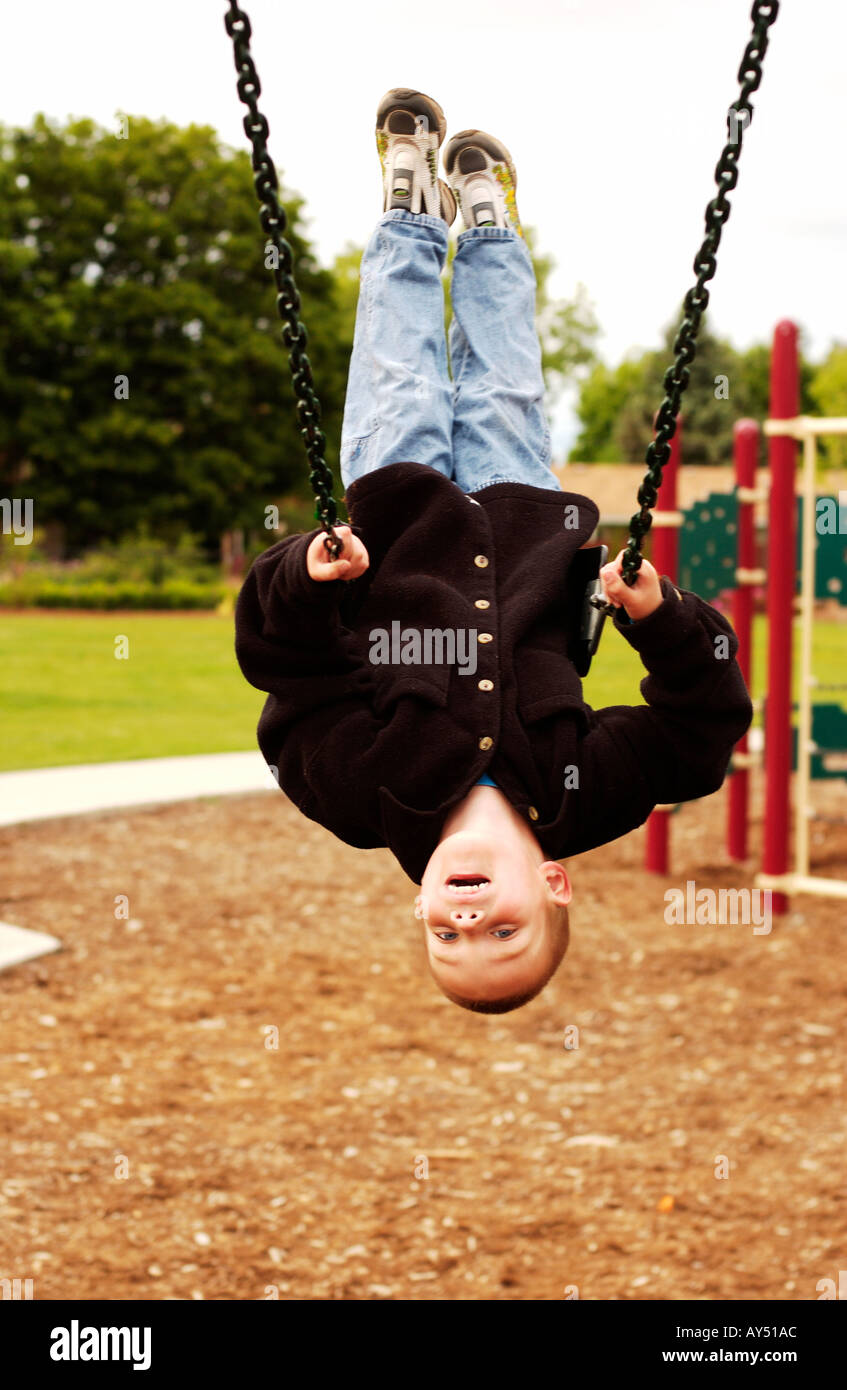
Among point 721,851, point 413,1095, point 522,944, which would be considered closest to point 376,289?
point 522,944

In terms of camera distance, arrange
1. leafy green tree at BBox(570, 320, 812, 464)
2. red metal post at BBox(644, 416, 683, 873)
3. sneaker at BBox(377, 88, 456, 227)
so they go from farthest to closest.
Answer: leafy green tree at BBox(570, 320, 812, 464) → red metal post at BBox(644, 416, 683, 873) → sneaker at BBox(377, 88, 456, 227)

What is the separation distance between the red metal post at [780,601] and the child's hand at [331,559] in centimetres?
529

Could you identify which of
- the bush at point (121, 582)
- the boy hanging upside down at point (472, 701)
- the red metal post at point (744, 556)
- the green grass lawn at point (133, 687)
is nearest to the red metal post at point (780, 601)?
the red metal post at point (744, 556)

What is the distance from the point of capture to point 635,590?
99.5 inches

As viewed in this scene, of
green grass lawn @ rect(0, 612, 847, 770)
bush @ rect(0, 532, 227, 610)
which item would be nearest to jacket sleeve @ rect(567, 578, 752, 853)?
green grass lawn @ rect(0, 612, 847, 770)

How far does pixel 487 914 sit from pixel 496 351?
4.87 ft

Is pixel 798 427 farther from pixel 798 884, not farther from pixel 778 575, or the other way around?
pixel 798 884

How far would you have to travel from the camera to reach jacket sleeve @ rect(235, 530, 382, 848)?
8.39 ft

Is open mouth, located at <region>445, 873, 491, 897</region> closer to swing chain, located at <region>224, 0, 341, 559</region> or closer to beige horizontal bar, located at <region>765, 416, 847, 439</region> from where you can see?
swing chain, located at <region>224, 0, 341, 559</region>

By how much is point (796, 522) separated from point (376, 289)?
4801mm

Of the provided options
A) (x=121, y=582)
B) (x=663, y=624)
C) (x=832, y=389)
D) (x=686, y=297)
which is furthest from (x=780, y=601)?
(x=832, y=389)

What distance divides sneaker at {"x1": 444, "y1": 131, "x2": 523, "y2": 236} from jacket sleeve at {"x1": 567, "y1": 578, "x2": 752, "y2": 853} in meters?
1.31

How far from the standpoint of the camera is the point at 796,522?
24.6 feet
